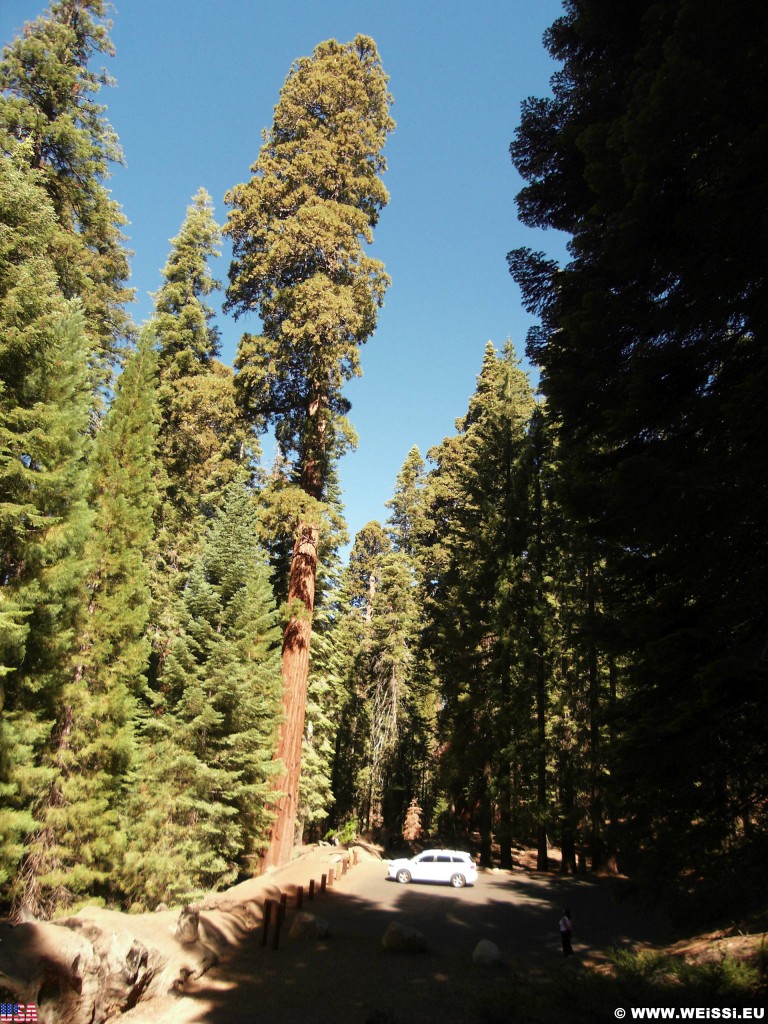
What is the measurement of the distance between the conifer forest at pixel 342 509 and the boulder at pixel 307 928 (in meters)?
2.48

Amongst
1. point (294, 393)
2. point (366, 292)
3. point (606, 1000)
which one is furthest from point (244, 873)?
point (366, 292)

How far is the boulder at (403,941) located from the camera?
10359 mm

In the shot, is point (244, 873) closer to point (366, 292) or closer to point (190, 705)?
point (190, 705)

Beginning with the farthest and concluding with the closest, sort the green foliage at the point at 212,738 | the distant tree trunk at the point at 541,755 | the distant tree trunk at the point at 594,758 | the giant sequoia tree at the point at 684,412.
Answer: the distant tree trunk at the point at 541,755 → the distant tree trunk at the point at 594,758 → the green foliage at the point at 212,738 → the giant sequoia tree at the point at 684,412

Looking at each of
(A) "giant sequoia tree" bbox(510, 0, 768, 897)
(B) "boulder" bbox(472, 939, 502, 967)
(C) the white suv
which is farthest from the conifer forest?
(B) "boulder" bbox(472, 939, 502, 967)

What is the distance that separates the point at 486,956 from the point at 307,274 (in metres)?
15.9

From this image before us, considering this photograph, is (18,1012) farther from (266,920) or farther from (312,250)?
(312,250)

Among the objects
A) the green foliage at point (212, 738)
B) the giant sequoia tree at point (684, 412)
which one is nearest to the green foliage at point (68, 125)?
the green foliage at point (212, 738)

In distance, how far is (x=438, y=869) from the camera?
1939cm

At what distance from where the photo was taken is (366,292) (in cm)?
1560

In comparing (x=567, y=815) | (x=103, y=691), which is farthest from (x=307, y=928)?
(x=567, y=815)

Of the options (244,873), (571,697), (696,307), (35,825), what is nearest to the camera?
(696,307)

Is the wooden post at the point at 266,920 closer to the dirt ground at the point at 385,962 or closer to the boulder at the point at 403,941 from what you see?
the dirt ground at the point at 385,962

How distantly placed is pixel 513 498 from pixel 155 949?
801 inches
